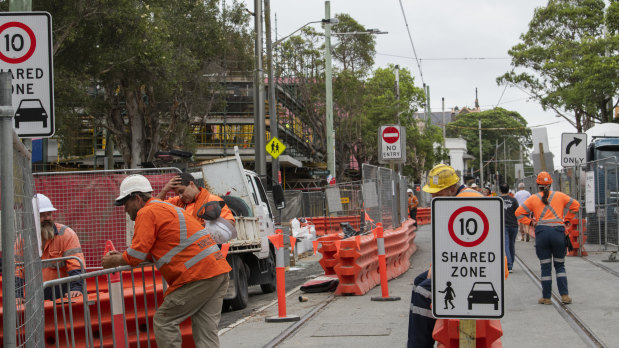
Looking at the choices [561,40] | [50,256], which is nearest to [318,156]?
[561,40]

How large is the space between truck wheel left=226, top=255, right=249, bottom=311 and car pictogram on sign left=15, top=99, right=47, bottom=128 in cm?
579

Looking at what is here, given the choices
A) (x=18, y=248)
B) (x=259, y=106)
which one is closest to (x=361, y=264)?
(x=18, y=248)

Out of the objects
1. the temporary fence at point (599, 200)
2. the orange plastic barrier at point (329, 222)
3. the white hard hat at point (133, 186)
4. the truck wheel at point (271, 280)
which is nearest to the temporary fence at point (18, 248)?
the white hard hat at point (133, 186)

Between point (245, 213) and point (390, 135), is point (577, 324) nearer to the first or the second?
point (245, 213)

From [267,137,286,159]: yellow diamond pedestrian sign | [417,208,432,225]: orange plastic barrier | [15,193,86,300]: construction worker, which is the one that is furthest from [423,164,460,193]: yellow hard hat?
[417,208,432,225]: orange plastic barrier

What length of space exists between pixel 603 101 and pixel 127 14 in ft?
77.0

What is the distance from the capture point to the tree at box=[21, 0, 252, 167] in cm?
2064

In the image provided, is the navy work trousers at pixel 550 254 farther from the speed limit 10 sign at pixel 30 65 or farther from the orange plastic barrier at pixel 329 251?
the speed limit 10 sign at pixel 30 65

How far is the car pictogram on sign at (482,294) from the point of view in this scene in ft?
16.0

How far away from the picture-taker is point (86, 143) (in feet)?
161

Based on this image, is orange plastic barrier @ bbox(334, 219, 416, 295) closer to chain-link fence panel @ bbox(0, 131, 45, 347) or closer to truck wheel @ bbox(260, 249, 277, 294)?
truck wheel @ bbox(260, 249, 277, 294)

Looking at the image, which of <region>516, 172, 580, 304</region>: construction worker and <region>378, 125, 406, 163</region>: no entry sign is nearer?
<region>516, 172, 580, 304</region>: construction worker

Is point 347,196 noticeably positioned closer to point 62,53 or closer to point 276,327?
point 62,53

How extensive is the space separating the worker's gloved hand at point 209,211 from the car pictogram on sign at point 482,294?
4.72 m
